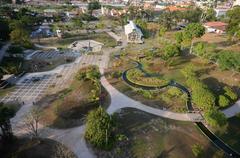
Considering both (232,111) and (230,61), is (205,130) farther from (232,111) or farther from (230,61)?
(230,61)

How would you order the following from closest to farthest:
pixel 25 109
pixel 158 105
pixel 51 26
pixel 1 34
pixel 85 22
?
pixel 25 109
pixel 158 105
pixel 1 34
pixel 51 26
pixel 85 22

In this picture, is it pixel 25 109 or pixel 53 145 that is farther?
pixel 25 109

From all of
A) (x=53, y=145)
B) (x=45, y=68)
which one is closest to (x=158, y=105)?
(x=53, y=145)

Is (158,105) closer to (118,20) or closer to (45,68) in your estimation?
(45,68)

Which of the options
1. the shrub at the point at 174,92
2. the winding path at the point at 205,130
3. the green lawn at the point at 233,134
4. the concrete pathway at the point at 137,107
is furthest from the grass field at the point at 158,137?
the shrub at the point at 174,92

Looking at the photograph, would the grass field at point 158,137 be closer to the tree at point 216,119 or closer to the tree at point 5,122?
the tree at point 216,119
